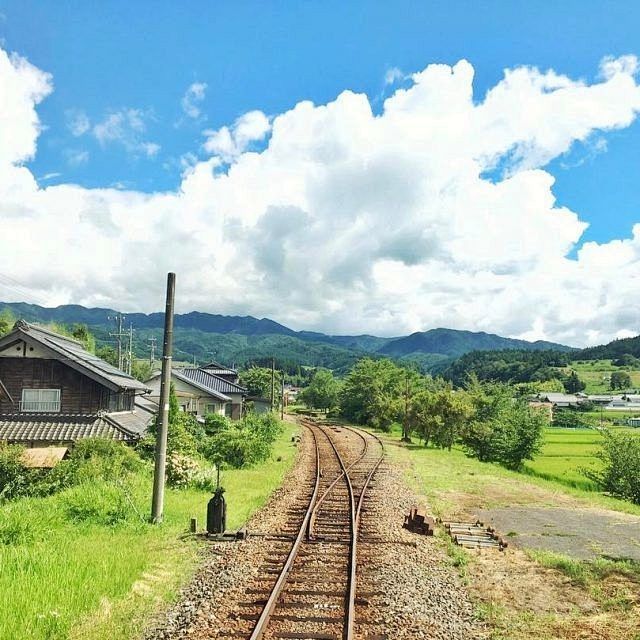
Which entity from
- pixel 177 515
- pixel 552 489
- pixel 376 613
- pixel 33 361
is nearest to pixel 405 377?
pixel 552 489

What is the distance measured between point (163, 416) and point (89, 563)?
448cm

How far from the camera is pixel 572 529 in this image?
15234mm

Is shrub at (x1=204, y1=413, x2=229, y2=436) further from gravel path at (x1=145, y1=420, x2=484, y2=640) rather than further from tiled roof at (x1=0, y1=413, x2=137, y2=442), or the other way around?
gravel path at (x1=145, y1=420, x2=484, y2=640)

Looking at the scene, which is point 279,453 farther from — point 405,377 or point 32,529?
point 405,377

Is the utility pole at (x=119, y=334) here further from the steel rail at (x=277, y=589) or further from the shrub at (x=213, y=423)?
the steel rail at (x=277, y=589)

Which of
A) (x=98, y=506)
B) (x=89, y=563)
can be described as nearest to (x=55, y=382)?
(x=98, y=506)

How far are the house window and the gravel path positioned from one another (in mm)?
14104

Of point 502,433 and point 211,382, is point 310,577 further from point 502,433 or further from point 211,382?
point 211,382

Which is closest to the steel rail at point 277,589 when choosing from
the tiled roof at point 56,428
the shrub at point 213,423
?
the tiled roof at point 56,428

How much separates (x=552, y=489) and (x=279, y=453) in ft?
48.7

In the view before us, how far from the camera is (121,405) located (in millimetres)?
27891

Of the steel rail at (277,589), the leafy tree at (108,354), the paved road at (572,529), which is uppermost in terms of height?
the leafy tree at (108,354)

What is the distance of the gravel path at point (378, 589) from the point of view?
7.74 metres

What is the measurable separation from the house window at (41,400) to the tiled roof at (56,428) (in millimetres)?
315
